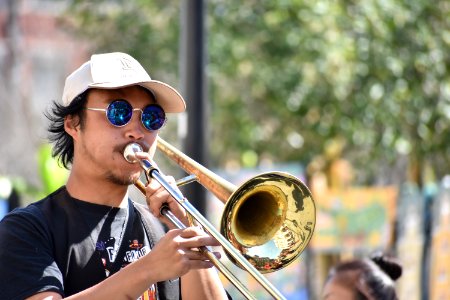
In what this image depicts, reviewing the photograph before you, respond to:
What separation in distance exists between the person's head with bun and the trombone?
1018 millimetres

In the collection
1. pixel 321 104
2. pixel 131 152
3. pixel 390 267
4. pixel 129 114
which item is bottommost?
pixel 390 267

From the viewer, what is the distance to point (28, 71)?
25.3 m

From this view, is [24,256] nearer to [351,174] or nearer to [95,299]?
[95,299]

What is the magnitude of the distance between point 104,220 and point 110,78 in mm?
412

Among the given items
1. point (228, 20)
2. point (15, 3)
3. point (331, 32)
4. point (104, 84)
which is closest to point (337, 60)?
point (331, 32)

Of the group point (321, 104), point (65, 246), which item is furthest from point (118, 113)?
point (321, 104)

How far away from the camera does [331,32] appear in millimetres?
10445

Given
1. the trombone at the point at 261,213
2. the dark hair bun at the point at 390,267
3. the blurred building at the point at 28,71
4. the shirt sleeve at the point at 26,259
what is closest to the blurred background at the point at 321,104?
the dark hair bun at the point at 390,267

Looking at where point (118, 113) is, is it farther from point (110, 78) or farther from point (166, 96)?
point (166, 96)

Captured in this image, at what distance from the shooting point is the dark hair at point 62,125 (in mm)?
3098

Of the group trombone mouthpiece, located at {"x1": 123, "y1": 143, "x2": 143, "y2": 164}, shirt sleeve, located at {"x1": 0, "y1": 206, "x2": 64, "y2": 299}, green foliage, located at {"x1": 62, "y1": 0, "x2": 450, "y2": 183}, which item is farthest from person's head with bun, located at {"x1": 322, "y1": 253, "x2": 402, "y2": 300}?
green foliage, located at {"x1": 62, "y1": 0, "x2": 450, "y2": 183}

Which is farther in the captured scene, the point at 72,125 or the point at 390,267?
the point at 390,267

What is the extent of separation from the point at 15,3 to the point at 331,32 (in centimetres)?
1283

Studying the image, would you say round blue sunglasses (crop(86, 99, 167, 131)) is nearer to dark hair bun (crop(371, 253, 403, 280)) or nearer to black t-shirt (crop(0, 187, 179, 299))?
black t-shirt (crop(0, 187, 179, 299))
